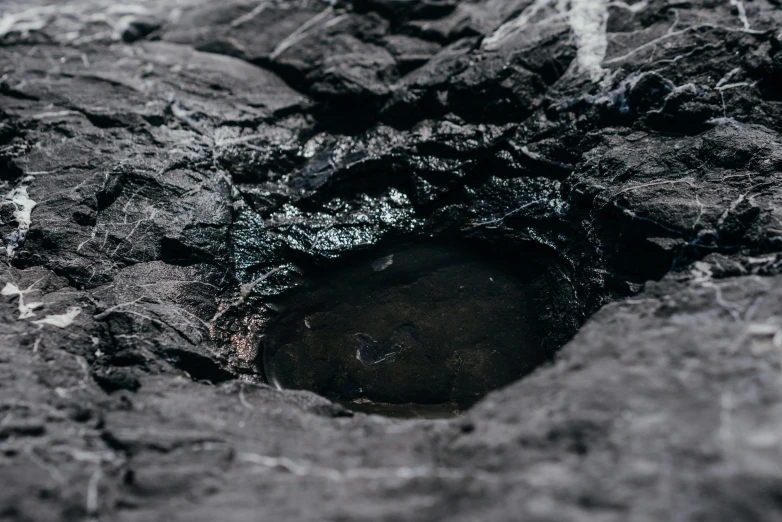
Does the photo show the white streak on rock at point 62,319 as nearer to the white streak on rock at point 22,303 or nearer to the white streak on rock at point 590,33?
the white streak on rock at point 22,303

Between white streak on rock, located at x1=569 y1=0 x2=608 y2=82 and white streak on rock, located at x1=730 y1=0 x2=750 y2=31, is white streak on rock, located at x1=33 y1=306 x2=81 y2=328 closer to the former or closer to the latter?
white streak on rock, located at x1=569 y1=0 x2=608 y2=82

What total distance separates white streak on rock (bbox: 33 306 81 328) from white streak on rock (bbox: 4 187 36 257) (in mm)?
954

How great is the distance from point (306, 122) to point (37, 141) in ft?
9.12

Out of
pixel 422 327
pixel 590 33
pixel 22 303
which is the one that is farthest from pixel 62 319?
pixel 590 33

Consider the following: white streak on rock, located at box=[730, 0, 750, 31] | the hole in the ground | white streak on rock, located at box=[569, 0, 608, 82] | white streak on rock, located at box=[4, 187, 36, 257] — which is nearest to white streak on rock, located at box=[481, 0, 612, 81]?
white streak on rock, located at box=[569, 0, 608, 82]

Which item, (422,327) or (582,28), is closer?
(422,327)

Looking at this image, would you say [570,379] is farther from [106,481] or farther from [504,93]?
[504,93]

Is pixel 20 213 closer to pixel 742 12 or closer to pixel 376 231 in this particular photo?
pixel 376 231

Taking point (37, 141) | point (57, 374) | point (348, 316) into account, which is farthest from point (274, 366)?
point (37, 141)

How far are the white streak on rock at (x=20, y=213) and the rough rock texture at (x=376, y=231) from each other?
22 millimetres

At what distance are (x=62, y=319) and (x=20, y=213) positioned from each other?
4.82ft

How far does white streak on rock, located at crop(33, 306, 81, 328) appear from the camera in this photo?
4.01 metres

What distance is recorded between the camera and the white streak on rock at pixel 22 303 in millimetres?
4035

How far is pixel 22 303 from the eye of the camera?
411 centimetres
